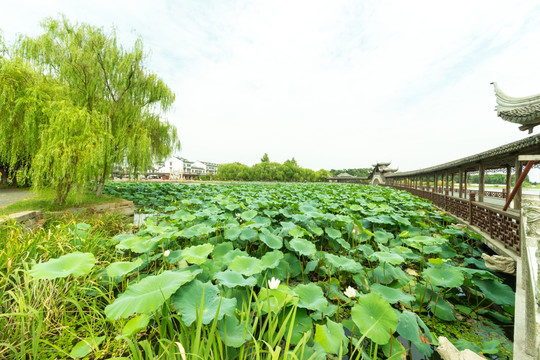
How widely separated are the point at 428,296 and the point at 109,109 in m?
9.20

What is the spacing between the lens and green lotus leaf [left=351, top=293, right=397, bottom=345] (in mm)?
1218

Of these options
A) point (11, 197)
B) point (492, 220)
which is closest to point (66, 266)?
point (492, 220)

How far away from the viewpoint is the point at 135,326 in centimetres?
114

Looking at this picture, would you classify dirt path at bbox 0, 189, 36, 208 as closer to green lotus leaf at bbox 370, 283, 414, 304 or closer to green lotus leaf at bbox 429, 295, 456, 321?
green lotus leaf at bbox 370, 283, 414, 304

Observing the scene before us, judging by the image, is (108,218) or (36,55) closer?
(108,218)

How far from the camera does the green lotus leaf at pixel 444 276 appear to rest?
5.85 feet

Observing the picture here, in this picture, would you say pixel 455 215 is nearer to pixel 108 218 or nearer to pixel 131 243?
pixel 131 243

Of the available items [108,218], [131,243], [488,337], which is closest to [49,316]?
[131,243]

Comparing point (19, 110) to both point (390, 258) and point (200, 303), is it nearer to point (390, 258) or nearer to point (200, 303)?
point (200, 303)

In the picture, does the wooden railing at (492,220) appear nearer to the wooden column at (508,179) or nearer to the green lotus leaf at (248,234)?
the wooden column at (508,179)

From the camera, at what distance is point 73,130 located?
17.3ft

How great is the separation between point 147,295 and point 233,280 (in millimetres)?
521

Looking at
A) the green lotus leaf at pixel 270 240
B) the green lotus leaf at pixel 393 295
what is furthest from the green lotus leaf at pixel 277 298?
the green lotus leaf at pixel 270 240

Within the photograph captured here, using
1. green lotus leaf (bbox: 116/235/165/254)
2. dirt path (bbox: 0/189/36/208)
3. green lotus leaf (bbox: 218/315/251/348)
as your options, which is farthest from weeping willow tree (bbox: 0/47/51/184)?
green lotus leaf (bbox: 218/315/251/348)
